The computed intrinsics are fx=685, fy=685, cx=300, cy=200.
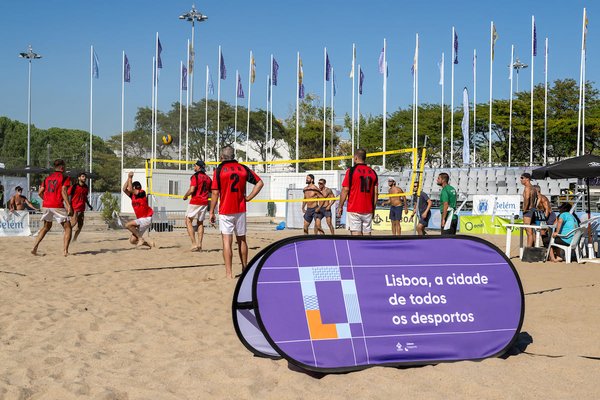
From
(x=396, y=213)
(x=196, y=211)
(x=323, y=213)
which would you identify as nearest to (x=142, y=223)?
(x=196, y=211)

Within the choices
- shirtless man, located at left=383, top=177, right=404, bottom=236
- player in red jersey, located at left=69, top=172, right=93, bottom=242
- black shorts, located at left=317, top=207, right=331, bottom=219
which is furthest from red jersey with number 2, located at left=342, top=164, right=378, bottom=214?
player in red jersey, located at left=69, top=172, right=93, bottom=242

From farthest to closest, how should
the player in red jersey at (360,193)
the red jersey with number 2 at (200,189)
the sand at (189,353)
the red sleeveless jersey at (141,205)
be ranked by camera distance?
the red sleeveless jersey at (141,205)
the red jersey with number 2 at (200,189)
the player in red jersey at (360,193)
the sand at (189,353)

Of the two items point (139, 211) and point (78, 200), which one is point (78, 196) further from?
point (139, 211)

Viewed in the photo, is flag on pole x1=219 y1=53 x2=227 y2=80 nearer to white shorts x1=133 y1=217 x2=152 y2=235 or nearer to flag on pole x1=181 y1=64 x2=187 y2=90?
flag on pole x1=181 y1=64 x2=187 y2=90

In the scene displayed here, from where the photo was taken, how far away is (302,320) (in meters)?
3.73

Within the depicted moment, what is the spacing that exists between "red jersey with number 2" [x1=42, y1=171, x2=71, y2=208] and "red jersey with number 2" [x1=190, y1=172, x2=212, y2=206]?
1995 millimetres

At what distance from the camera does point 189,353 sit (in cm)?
427

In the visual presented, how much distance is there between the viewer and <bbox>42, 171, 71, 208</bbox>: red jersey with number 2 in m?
10.4

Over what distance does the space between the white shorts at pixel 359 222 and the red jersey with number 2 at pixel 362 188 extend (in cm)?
7

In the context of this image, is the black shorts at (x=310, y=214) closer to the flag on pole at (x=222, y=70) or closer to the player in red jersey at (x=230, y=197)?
the player in red jersey at (x=230, y=197)

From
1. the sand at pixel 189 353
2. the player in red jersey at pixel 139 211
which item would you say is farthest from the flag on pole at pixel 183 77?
the sand at pixel 189 353

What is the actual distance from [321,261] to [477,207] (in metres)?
18.7

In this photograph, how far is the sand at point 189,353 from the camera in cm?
346

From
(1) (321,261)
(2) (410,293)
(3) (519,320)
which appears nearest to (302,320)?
(1) (321,261)
